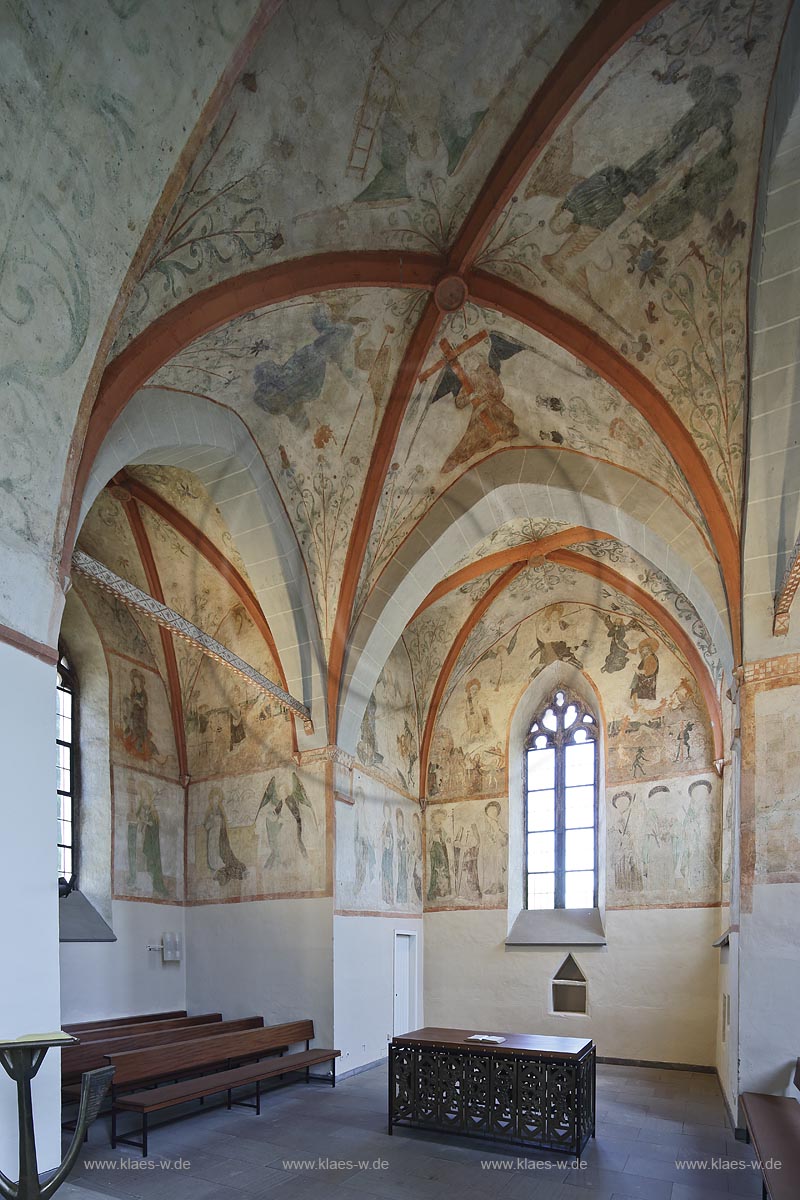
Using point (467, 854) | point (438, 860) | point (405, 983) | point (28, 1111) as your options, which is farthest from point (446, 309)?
point (405, 983)

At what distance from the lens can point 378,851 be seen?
13.4m

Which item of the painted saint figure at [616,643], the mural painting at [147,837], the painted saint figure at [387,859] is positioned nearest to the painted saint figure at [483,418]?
the painted saint figure at [616,643]

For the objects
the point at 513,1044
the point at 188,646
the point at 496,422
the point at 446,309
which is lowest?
the point at 513,1044

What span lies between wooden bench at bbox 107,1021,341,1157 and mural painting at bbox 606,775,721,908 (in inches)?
206

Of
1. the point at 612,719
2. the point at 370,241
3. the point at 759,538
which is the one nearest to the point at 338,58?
the point at 370,241

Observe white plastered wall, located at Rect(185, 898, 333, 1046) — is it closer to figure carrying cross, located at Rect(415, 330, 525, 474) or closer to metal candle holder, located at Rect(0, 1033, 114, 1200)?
figure carrying cross, located at Rect(415, 330, 525, 474)

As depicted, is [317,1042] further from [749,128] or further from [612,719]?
[749,128]

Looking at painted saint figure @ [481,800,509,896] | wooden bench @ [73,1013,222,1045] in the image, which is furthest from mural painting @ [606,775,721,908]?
wooden bench @ [73,1013,222,1045]

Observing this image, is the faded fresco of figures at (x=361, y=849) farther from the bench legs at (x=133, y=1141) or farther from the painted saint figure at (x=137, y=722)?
the bench legs at (x=133, y=1141)

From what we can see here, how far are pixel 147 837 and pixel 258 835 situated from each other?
62.8 inches

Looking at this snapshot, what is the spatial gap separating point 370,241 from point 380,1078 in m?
10.1

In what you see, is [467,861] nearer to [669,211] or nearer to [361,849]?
[361,849]

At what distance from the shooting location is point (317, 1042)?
1098 cm

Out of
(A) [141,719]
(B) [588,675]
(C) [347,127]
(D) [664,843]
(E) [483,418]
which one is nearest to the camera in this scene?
(C) [347,127]
